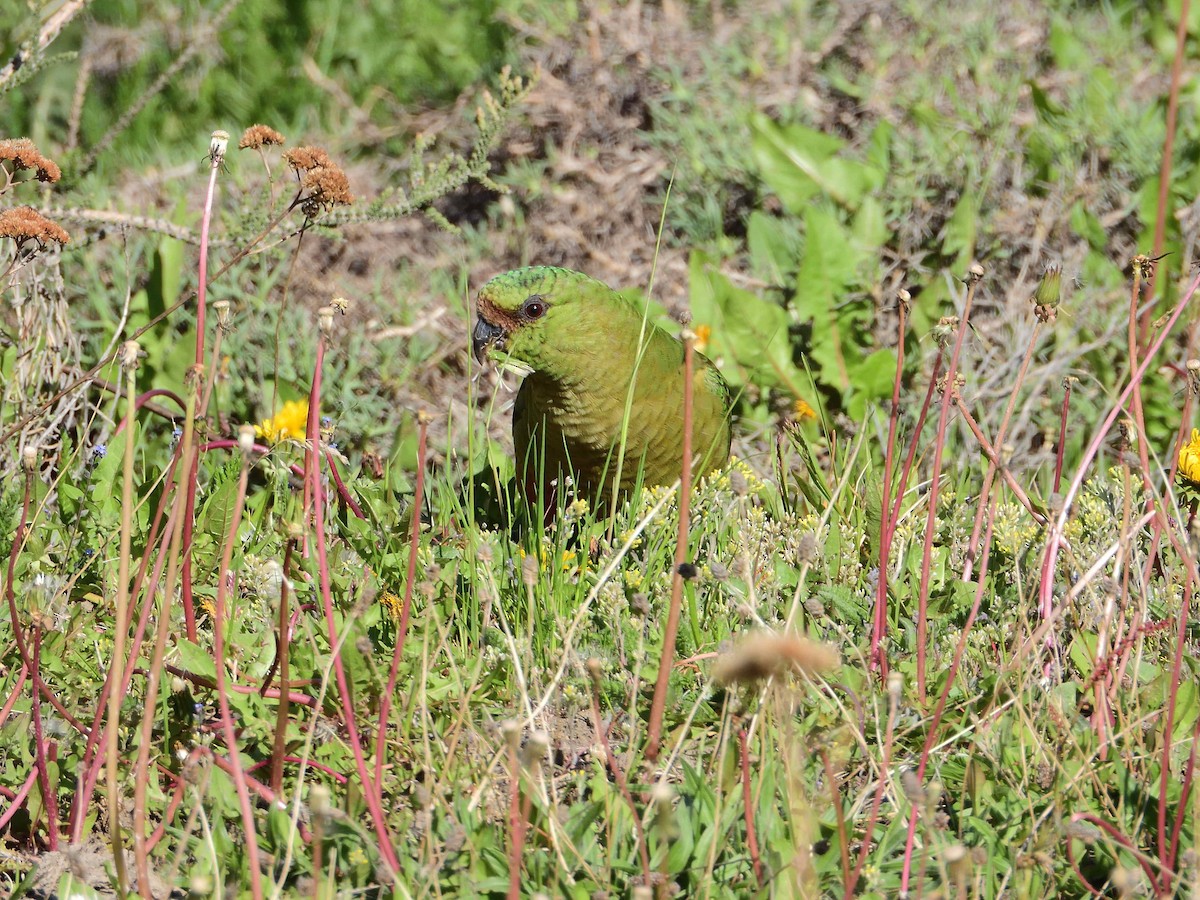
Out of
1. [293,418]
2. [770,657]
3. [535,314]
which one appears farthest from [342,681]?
[293,418]

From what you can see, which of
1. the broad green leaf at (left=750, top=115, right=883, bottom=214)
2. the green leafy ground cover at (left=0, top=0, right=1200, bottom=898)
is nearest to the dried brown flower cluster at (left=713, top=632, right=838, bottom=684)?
the green leafy ground cover at (left=0, top=0, right=1200, bottom=898)

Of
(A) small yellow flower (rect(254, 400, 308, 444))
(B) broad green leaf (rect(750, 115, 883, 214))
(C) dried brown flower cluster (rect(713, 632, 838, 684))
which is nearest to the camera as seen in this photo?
(C) dried brown flower cluster (rect(713, 632, 838, 684))

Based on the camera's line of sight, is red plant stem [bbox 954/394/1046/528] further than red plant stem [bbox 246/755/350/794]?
Yes

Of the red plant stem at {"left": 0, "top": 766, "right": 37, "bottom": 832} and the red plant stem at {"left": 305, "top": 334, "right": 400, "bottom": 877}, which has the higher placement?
the red plant stem at {"left": 305, "top": 334, "right": 400, "bottom": 877}

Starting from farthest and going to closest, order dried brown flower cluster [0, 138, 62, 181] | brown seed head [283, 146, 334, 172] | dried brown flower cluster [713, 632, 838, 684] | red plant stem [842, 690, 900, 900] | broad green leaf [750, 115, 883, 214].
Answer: broad green leaf [750, 115, 883, 214]
dried brown flower cluster [0, 138, 62, 181]
brown seed head [283, 146, 334, 172]
red plant stem [842, 690, 900, 900]
dried brown flower cluster [713, 632, 838, 684]

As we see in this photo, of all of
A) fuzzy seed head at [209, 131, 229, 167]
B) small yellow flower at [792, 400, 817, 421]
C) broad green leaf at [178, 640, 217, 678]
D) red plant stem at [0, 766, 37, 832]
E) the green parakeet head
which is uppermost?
fuzzy seed head at [209, 131, 229, 167]

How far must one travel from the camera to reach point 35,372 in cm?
323

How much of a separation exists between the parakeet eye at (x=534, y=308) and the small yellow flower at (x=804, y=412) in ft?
3.28

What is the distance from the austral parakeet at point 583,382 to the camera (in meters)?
3.10

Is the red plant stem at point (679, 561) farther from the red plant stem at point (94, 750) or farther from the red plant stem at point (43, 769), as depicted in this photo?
the red plant stem at point (43, 769)

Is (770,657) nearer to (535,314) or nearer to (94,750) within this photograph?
(94,750)

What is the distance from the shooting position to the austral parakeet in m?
3.10

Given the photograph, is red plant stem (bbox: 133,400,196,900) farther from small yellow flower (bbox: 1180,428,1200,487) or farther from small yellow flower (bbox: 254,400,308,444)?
small yellow flower (bbox: 1180,428,1200,487)

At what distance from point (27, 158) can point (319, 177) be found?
55cm
